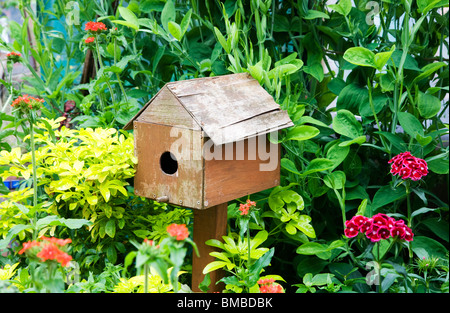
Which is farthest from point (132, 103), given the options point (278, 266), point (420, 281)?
point (420, 281)

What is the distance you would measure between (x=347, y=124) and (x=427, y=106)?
35cm

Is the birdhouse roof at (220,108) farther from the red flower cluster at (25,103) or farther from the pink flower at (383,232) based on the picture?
the pink flower at (383,232)

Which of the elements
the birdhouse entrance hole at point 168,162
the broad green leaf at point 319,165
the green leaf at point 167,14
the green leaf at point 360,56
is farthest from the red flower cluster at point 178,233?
the green leaf at point 167,14

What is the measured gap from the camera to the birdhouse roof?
1910 millimetres

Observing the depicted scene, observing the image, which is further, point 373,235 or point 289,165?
point 289,165

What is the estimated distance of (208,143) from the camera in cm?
191

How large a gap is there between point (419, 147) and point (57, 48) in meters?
2.01

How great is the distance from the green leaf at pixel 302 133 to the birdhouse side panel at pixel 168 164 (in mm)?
475

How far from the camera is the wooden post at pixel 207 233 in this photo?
6.82 feet

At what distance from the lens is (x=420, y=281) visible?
2.11 metres

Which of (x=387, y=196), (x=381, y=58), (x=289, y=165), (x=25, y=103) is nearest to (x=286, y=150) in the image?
(x=289, y=165)

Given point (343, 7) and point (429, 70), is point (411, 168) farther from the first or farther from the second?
point (343, 7)

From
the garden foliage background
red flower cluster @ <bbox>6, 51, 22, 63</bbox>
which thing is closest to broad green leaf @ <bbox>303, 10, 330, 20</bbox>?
the garden foliage background
